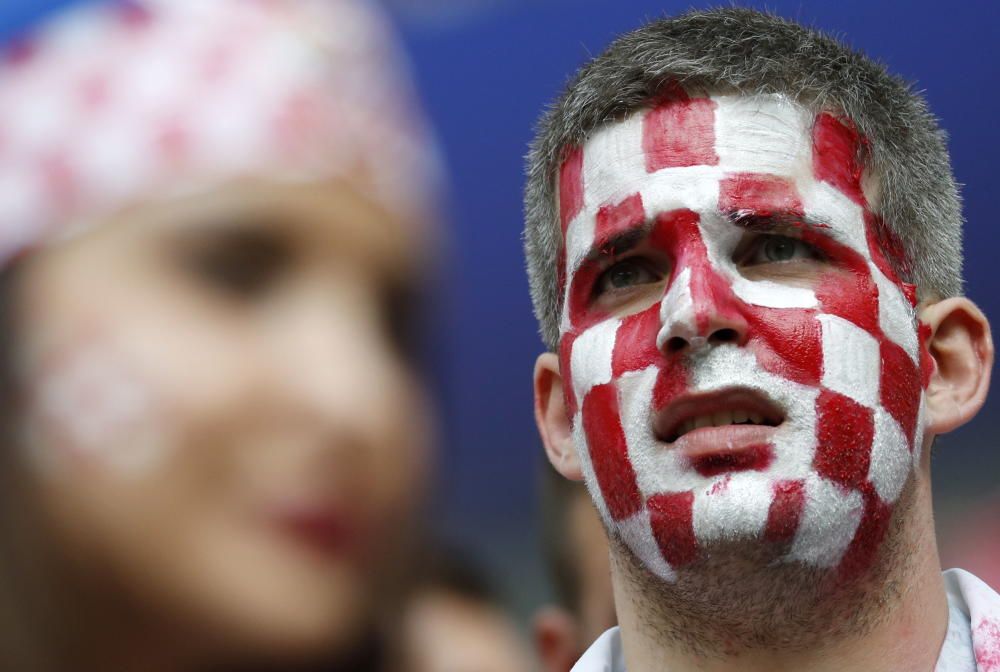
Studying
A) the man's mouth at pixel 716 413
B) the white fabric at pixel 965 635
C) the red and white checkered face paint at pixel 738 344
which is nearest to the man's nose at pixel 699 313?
the red and white checkered face paint at pixel 738 344

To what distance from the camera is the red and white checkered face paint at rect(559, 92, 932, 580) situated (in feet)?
8.64

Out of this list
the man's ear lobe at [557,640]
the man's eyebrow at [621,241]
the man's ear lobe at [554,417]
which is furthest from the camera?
the man's ear lobe at [557,640]

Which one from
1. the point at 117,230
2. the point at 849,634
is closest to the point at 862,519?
the point at 849,634

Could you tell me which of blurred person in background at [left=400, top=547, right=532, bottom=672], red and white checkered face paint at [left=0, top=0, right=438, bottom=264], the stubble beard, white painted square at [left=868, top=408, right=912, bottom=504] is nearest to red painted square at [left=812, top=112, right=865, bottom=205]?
white painted square at [left=868, top=408, right=912, bottom=504]

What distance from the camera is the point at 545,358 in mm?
3338

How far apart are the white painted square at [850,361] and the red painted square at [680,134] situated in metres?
0.53

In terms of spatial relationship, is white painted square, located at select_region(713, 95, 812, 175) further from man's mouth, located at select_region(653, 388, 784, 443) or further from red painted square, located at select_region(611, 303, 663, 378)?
man's mouth, located at select_region(653, 388, 784, 443)

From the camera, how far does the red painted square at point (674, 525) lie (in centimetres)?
266

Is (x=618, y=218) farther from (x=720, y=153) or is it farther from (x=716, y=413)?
(x=716, y=413)

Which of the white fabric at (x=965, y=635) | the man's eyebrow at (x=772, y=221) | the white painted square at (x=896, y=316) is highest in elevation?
the man's eyebrow at (x=772, y=221)

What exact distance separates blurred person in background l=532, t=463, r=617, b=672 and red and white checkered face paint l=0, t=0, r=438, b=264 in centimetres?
314

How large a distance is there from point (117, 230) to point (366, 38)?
0.89 feet

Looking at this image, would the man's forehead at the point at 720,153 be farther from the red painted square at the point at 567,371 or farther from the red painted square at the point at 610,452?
the red painted square at the point at 610,452

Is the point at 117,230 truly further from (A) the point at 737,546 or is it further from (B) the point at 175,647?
(A) the point at 737,546
